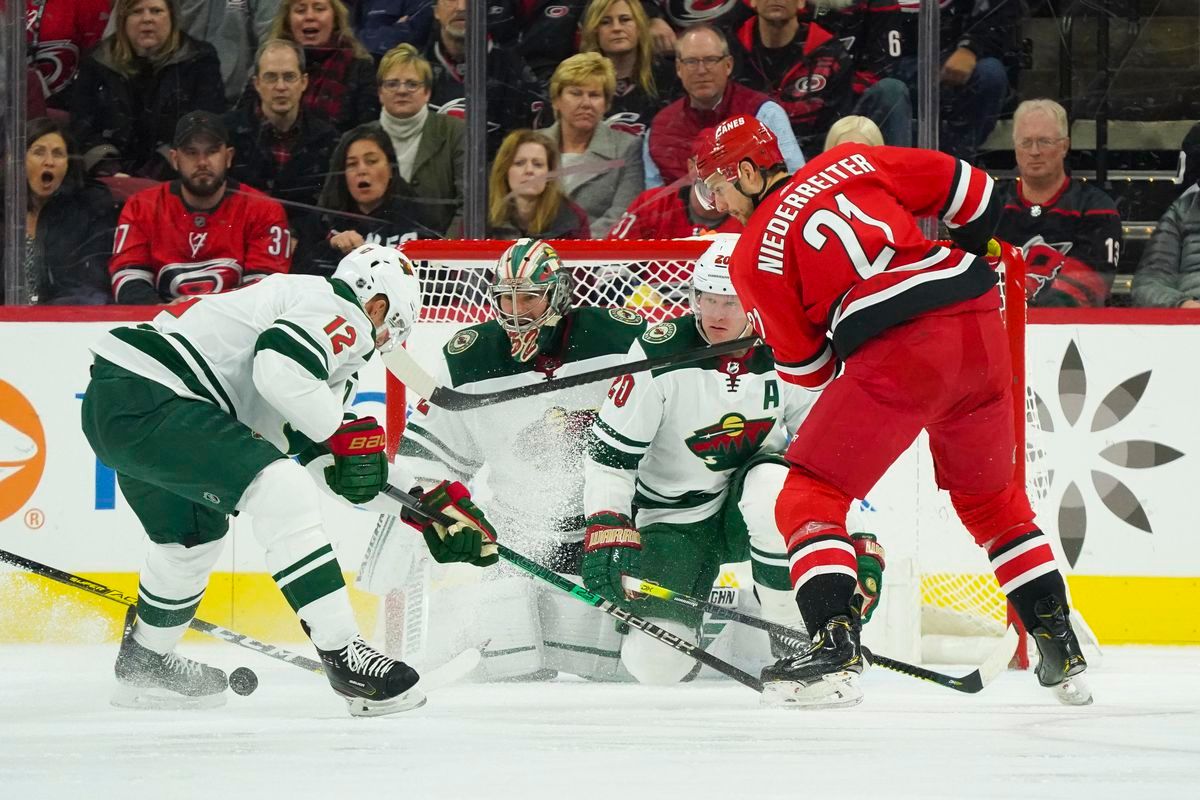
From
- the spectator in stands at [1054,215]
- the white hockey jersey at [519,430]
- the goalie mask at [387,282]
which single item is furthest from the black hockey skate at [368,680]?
the spectator in stands at [1054,215]

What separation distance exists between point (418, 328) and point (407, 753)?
1872mm

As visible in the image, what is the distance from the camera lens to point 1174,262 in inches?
169

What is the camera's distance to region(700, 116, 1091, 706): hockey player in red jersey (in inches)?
99.2

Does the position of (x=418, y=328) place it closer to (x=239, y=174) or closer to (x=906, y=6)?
(x=239, y=174)

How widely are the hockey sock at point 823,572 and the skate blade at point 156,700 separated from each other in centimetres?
119

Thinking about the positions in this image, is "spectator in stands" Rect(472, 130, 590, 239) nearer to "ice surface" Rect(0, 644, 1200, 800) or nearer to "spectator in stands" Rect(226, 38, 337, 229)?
"spectator in stands" Rect(226, 38, 337, 229)

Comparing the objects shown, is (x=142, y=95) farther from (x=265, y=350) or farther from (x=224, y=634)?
(x=265, y=350)

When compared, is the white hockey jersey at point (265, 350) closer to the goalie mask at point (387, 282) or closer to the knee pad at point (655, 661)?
the goalie mask at point (387, 282)

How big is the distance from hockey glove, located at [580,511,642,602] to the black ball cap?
2.03m

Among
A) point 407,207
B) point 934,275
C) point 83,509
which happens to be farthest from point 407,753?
point 407,207

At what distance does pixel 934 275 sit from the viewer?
2.58m

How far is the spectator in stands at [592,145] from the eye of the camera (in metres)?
4.58

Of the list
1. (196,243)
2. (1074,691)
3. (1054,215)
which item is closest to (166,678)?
(1074,691)

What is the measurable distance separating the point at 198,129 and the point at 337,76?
0.44 metres
